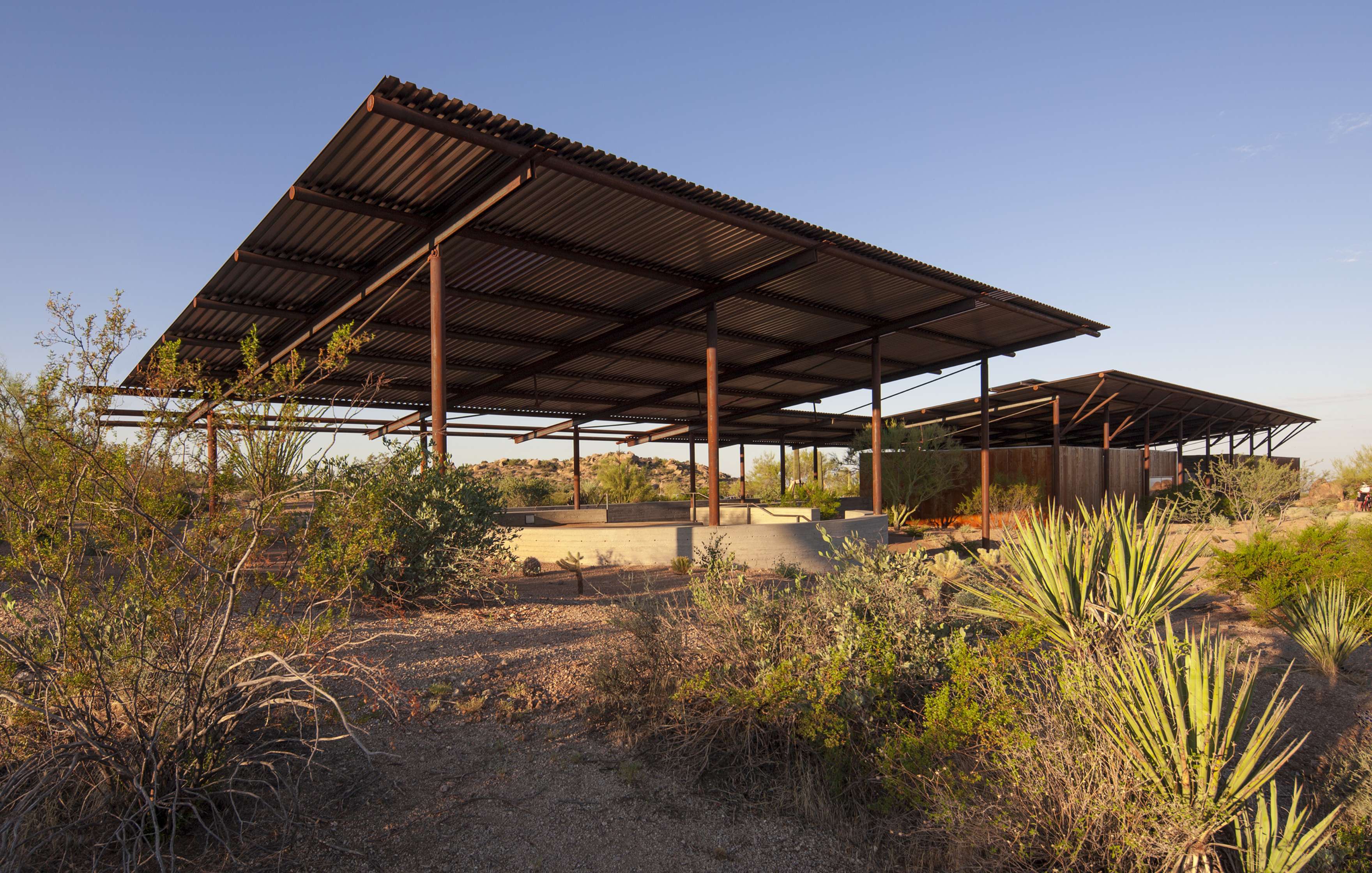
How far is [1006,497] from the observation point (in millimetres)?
22328

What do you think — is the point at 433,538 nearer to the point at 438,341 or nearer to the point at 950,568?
the point at 438,341

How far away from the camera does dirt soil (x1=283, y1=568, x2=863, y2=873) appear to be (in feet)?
10.7

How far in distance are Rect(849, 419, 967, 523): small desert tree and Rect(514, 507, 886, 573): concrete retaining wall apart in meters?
9.40

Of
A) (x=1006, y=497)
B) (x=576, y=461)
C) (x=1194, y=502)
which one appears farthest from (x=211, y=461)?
(x=1006, y=497)

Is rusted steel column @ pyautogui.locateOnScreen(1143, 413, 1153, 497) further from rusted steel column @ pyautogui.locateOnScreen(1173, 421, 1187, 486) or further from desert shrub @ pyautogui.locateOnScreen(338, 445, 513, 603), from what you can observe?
desert shrub @ pyautogui.locateOnScreen(338, 445, 513, 603)

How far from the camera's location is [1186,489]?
2752 centimetres

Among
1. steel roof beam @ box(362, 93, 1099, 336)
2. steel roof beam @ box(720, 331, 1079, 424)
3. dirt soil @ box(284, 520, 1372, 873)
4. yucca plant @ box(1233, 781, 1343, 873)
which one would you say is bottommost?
dirt soil @ box(284, 520, 1372, 873)

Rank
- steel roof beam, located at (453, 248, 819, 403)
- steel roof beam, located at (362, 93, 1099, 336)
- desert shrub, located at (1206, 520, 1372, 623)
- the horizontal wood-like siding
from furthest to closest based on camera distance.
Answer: the horizontal wood-like siding < steel roof beam, located at (453, 248, 819, 403) < desert shrub, located at (1206, 520, 1372, 623) < steel roof beam, located at (362, 93, 1099, 336)

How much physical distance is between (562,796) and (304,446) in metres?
2.31

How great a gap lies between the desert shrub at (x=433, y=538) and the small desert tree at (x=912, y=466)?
15.6 metres

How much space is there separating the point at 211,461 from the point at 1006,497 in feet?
74.1

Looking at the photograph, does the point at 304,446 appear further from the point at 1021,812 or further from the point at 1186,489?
the point at 1186,489

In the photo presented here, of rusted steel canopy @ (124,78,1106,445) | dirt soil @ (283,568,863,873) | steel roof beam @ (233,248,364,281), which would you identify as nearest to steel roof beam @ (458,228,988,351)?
rusted steel canopy @ (124,78,1106,445)

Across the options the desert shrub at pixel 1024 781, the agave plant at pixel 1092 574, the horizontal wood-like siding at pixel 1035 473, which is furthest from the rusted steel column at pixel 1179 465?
the desert shrub at pixel 1024 781
